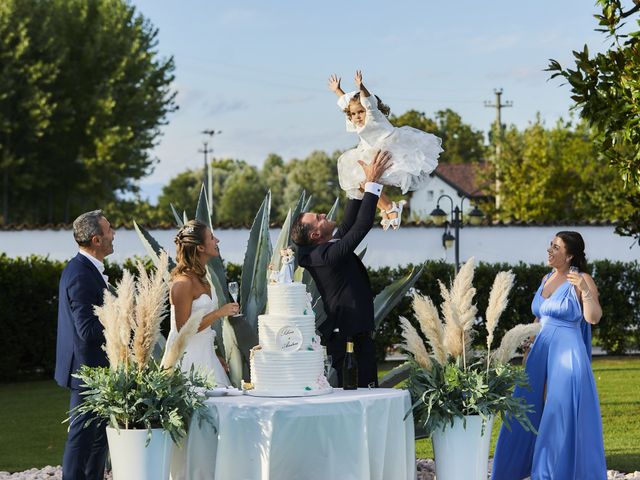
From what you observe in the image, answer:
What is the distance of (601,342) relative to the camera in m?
20.9

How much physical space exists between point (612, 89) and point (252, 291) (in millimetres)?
3384

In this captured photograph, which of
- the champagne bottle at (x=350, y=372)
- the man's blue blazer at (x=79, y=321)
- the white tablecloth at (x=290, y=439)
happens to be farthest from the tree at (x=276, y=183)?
the white tablecloth at (x=290, y=439)

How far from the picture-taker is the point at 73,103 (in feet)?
128

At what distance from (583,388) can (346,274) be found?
2.35 metres

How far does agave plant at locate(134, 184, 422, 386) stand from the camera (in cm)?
776

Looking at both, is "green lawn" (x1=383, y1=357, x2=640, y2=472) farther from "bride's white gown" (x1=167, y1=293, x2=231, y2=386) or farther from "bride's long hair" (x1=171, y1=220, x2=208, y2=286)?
"bride's long hair" (x1=171, y1=220, x2=208, y2=286)

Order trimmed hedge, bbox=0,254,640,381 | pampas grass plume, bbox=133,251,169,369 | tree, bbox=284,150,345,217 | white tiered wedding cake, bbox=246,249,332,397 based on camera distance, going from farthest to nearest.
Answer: tree, bbox=284,150,345,217
trimmed hedge, bbox=0,254,640,381
white tiered wedding cake, bbox=246,249,332,397
pampas grass plume, bbox=133,251,169,369

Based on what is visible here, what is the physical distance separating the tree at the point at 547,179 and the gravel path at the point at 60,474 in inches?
1218

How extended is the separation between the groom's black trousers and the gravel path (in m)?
2.16

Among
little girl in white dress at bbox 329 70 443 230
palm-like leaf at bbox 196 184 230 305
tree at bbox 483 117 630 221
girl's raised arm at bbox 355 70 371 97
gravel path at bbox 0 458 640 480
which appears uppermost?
tree at bbox 483 117 630 221

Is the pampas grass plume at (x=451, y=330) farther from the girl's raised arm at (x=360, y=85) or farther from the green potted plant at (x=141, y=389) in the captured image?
the green potted plant at (x=141, y=389)

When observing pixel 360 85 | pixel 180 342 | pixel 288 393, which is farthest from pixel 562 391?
pixel 180 342

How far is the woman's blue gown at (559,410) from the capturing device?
7.59 m

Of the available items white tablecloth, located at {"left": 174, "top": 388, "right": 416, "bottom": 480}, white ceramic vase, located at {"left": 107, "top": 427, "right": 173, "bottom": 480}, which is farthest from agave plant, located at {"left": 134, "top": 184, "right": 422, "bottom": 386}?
white ceramic vase, located at {"left": 107, "top": 427, "right": 173, "bottom": 480}
